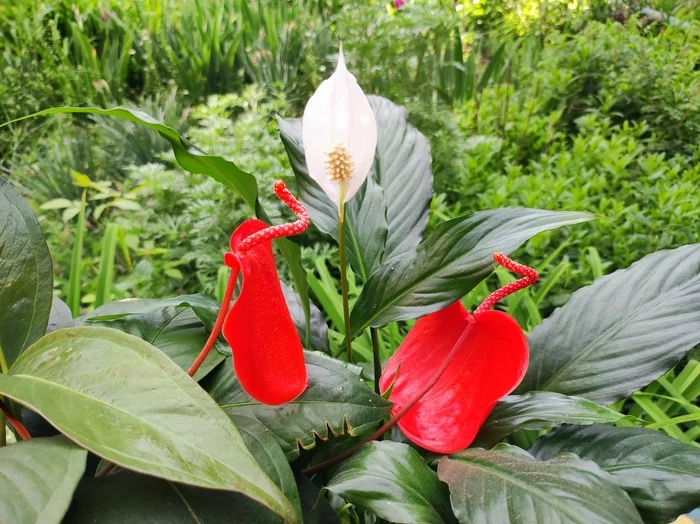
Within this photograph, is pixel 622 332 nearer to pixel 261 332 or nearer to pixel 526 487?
pixel 526 487

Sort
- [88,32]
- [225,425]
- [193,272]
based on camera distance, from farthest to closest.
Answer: [88,32] < [193,272] < [225,425]

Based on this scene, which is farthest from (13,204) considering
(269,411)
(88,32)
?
(88,32)

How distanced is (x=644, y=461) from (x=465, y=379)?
169 millimetres

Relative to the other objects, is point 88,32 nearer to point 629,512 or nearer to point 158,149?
point 158,149

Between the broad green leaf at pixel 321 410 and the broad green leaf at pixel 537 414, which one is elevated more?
the broad green leaf at pixel 321 410

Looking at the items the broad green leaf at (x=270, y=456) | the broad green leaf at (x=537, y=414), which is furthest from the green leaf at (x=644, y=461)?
the broad green leaf at (x=270, y=456)

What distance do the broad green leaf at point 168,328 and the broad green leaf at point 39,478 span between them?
0.17 metres

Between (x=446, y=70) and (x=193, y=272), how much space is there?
1.30 m

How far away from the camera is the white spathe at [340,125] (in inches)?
16.7

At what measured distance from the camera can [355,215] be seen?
65 centimetres

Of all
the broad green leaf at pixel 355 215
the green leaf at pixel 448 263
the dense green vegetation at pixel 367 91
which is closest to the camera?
the green leaf at pixel 448 263

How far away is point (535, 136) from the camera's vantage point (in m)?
1.75

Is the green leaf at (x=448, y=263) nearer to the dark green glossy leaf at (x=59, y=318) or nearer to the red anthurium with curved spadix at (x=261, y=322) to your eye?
the red anthurium with curved spadix at (x=261, y=322)

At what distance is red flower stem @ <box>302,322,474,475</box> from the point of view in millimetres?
460
